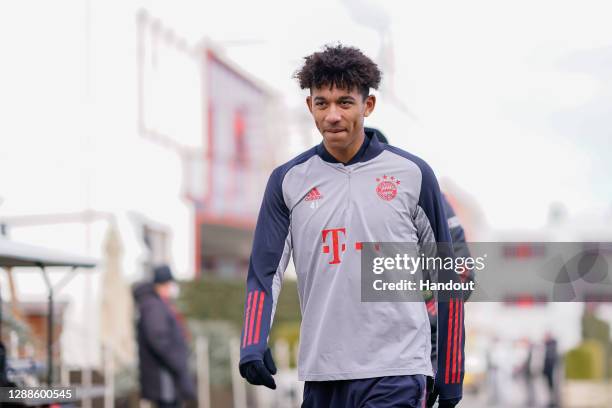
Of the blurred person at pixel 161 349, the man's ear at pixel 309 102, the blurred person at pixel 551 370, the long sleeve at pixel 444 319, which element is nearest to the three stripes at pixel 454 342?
the long sleeve at pixel 444 319

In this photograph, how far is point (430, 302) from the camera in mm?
5090

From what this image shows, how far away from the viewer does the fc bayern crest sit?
4672 millimetres

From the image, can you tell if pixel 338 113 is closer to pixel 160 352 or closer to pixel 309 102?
pixel 309 102

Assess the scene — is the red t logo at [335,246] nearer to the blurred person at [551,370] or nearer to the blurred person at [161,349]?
A: the blurred person at [161,349]

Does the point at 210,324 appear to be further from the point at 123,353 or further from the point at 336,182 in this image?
the point at 336,182

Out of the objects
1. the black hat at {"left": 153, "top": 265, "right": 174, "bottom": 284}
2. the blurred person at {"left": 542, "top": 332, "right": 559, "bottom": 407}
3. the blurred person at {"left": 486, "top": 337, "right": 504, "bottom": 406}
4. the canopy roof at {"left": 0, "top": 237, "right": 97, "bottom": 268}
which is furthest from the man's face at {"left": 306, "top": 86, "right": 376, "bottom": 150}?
the blurred person at {"left": 486, "top": 337, "right": 504, "bottom": 406}

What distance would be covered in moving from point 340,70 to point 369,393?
122 centimetres

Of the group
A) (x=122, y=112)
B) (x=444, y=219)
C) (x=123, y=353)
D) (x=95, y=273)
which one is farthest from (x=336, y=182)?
(x=122, y=112)

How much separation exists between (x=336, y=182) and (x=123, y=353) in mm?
12489

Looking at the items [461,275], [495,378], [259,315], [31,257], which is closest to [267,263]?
[259,315]

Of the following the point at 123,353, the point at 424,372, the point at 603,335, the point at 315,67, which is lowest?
the point at 603,335

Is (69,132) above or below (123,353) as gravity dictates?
above

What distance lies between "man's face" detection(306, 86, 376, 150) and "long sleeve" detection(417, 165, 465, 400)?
0.35m

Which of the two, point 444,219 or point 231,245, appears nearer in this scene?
point 444,219
